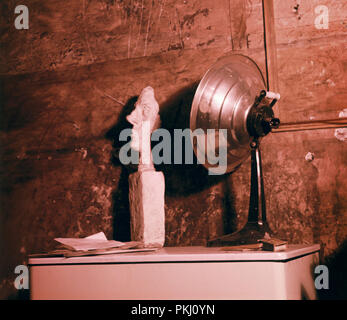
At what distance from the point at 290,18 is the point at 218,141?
0.80m

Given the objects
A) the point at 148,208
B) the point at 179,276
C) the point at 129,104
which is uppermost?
the point at 129,104

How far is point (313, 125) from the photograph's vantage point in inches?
79.0

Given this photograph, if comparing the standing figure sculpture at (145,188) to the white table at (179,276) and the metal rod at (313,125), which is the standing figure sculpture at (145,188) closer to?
the white table at (179,276)

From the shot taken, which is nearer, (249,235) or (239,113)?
(249,235)

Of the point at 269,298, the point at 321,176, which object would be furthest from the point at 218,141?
the point at 269,298

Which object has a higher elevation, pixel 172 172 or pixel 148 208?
pixel 172 172

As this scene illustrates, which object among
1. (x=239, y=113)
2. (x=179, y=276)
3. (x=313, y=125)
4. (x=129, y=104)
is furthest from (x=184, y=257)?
(x=129, y=104)

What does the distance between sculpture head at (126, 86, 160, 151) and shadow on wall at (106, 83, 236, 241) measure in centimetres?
28

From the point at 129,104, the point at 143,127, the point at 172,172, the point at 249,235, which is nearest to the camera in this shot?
the point at 249,235

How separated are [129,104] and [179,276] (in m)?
1.14

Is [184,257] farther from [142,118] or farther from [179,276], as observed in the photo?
[142,118]

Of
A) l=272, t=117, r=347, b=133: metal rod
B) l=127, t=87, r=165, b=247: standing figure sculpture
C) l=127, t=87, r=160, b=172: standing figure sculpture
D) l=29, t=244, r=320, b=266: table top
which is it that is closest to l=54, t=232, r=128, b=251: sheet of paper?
l=29, t=244, r=320, b=266: table top

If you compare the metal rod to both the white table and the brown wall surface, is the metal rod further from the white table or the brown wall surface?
the white table

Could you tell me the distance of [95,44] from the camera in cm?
244
